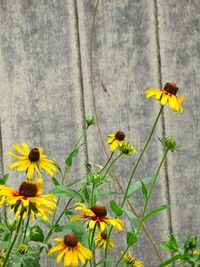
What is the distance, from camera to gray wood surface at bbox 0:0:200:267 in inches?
76.8

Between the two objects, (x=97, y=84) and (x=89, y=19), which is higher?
(x=89, y=19)

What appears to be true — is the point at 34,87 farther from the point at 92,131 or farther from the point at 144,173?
the point at 144,173

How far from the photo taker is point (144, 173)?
77.7 inches

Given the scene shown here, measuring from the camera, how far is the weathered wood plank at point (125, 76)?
1951mm

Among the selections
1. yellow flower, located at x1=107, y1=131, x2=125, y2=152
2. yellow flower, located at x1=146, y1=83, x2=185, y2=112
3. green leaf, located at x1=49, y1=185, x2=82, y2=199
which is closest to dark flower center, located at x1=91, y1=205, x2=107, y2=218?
green leaf, located at x1=49, y1=185, x2=82, y2=199

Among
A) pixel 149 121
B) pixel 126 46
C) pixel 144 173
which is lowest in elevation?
pixel 144 173

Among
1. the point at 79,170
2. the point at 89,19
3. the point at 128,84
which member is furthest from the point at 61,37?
the point at 79,170

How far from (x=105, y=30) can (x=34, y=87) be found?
23 centimetres

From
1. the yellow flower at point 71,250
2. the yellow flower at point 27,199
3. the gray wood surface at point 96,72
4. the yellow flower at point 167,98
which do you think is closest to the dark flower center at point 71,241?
the yellow flower at point 71,250

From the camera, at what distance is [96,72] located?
1956 millimetres

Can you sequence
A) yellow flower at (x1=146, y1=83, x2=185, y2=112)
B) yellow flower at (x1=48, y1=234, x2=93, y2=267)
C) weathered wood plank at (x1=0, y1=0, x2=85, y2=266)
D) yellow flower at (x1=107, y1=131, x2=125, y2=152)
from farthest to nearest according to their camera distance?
1. weathered wood plank at (x1=0, y1=0, x2=85, y2=266)
2. yellow flower at (x1=107, y1=131, x2=125, y2=152)
3. yellow flower at (x1=146, y1=83, x2=185, y2=112)
4. yellow flower at (x1=48, y1=234, x2=93, y2=267)

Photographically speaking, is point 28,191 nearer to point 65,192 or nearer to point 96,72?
point 65,192

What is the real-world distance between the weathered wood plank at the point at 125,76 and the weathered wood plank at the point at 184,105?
0.03m

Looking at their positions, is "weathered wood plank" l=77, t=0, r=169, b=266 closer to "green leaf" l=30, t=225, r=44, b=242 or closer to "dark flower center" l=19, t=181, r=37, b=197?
"green leaf" l=30, t=225, r=44, b=242
